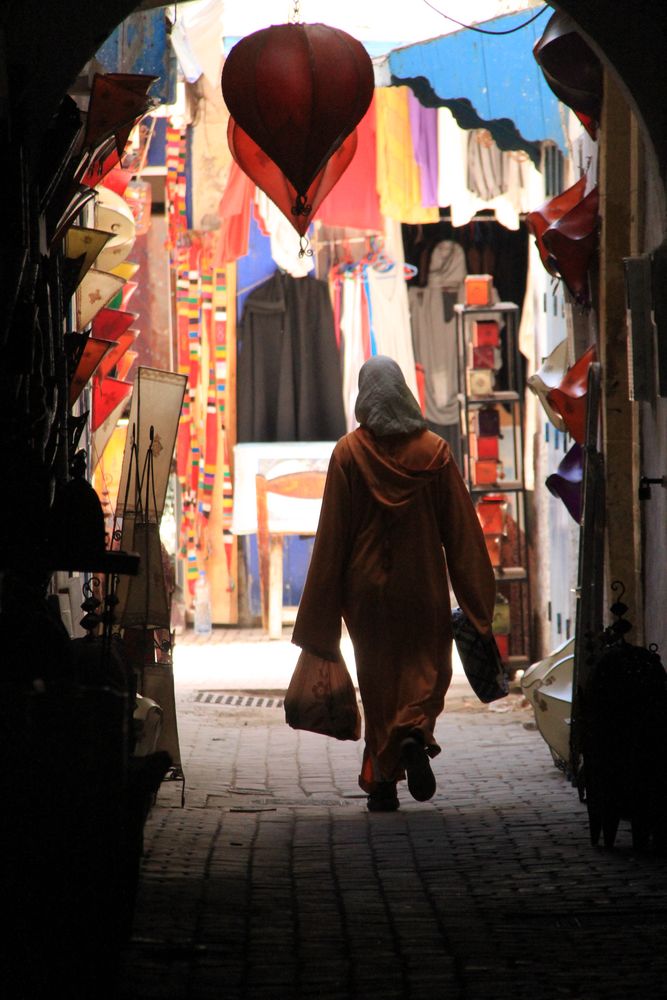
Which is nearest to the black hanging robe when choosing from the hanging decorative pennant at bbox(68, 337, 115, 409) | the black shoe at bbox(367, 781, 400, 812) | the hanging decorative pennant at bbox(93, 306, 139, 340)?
the hanging decorative pennant at bbox(93, 306, 139, 340)

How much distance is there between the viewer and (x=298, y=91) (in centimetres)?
812

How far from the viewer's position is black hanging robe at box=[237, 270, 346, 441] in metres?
16.0

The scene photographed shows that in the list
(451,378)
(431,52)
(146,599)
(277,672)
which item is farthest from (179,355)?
(146,599)

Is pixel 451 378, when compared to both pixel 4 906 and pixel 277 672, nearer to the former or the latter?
pixel 277 672

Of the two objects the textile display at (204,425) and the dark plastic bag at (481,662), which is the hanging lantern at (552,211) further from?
the textile display at (204,425)

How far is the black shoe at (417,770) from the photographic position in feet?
22.1

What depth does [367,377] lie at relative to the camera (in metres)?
7.46

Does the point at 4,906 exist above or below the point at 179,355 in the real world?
below

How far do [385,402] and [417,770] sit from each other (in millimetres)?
1709

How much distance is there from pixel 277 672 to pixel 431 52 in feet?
16.1

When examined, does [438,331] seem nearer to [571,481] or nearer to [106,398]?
[106,398]

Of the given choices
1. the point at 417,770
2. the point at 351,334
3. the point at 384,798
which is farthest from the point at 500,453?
the point at 417,770

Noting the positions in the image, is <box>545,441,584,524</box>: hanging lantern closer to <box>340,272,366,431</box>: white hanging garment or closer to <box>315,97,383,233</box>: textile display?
<box>315,97,383,233</box>: textile display

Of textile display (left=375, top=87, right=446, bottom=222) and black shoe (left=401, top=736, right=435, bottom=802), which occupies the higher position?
textile display (left=375, top=87, right=446, bottom=222)
